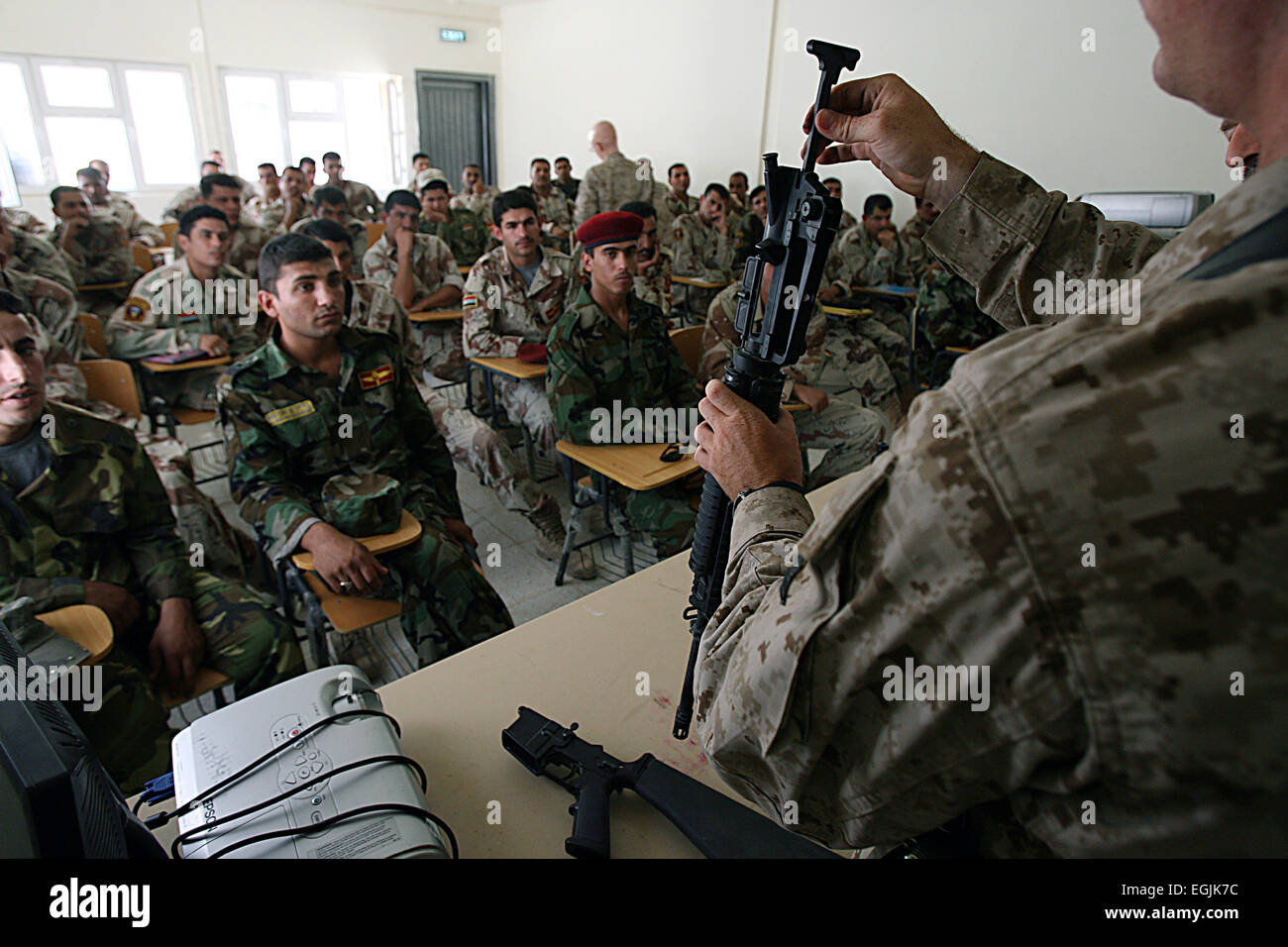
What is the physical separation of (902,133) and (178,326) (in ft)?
13.1

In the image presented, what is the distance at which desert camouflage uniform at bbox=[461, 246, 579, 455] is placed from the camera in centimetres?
398

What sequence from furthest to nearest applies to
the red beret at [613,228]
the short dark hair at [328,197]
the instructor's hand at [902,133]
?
the short dark hair at [328,197] → the red beret at [613,228] → the instructor's hand at [902,133]

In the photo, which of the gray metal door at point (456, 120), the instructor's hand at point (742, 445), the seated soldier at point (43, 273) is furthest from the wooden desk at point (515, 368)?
the gray metal door at point (456, 120)

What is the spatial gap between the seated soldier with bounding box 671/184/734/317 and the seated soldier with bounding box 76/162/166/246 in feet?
18.1

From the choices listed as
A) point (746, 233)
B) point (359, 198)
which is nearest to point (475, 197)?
point (359, 198)

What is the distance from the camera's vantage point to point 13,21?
8.70 metres

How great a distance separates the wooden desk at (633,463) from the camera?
2.31 meters

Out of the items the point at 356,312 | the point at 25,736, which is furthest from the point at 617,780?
the point at 356,312

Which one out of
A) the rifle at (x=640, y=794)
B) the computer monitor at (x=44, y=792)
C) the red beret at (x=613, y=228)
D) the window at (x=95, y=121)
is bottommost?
the rifle at (x=640, y=794)

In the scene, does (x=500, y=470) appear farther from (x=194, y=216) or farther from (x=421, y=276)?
(x=421, y=276)

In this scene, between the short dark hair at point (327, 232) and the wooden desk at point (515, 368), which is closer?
the wooden desk at point (515, 368)

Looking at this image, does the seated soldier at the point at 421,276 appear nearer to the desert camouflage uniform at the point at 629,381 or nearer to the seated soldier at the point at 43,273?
the seated soldier at the point at 43,273

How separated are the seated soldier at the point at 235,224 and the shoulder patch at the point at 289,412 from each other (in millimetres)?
3712
